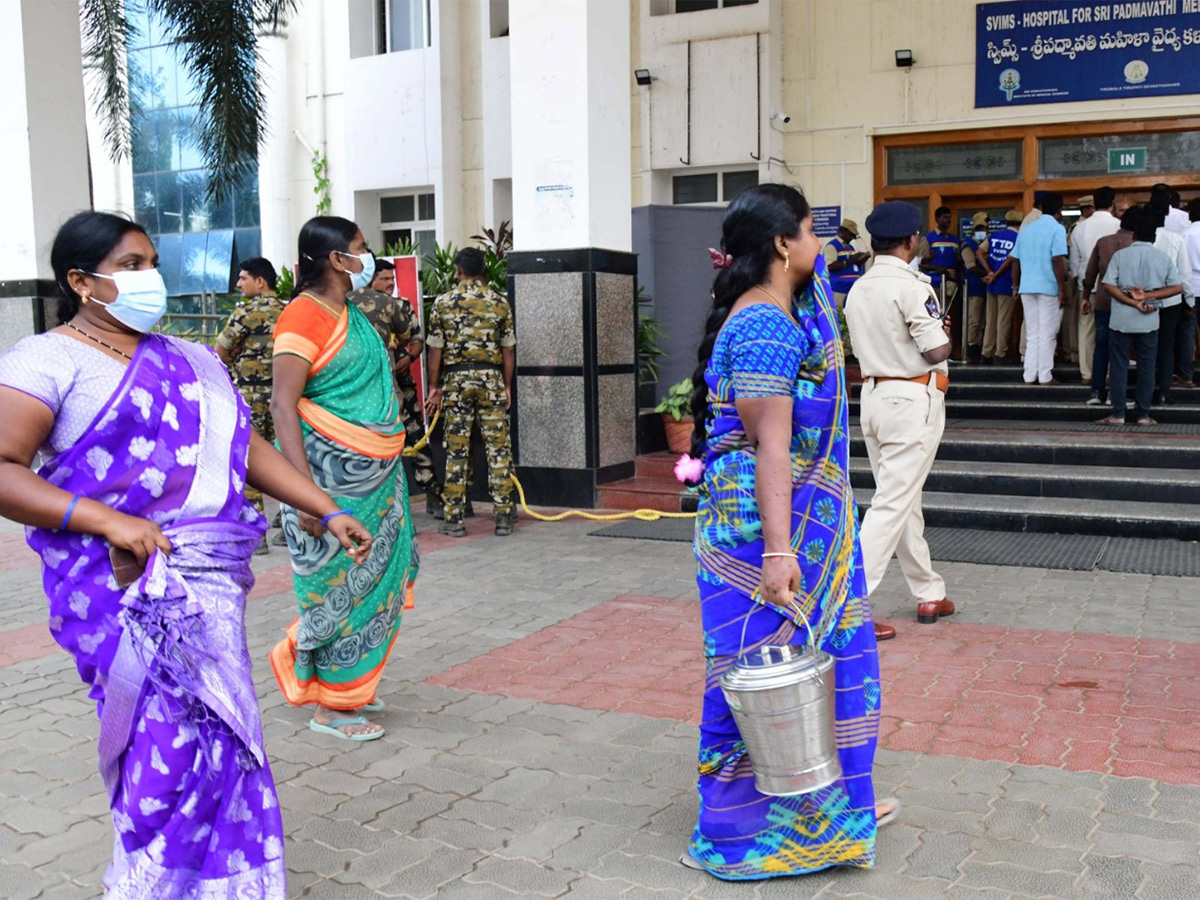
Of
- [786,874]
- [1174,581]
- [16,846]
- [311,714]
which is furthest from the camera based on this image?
[1174,581]

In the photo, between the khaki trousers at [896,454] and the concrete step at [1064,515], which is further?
the concrete step at [1064,515]

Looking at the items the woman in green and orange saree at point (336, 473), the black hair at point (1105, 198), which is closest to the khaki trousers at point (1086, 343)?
the black hair at point (1105, 198)

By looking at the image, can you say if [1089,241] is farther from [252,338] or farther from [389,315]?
[252,338]

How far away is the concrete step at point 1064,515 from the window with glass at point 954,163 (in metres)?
6.75

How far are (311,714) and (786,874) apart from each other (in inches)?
88.8

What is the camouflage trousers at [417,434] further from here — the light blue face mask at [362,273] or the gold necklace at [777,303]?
the gold necklace at [777,303]

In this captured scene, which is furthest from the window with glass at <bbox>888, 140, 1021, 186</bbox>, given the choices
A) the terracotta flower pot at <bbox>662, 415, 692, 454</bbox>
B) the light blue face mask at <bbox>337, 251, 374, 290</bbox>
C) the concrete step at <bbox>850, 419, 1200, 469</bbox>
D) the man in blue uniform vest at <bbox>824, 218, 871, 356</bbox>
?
the light blue face mask at <bbox>337, 251, 374, 290</bbox>

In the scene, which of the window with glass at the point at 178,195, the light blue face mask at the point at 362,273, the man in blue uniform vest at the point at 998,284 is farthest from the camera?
the window with glass at the point at 178,195

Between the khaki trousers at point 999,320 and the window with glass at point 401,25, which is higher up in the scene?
the window with glass at point 401,25

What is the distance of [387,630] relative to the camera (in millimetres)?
4562

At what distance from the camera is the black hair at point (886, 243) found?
17.7 feet

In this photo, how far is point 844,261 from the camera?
12.2 m

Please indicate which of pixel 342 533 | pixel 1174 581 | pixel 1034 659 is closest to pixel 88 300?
pixel 342 533

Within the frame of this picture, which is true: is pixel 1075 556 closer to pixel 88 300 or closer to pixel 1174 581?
pixel 1174 581
